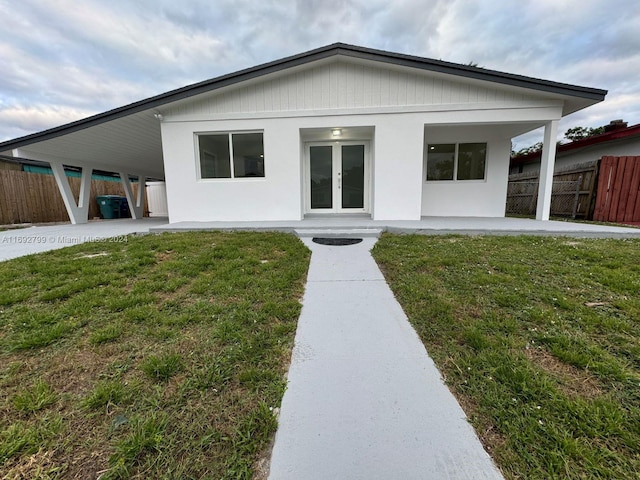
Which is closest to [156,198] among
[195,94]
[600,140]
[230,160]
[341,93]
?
[230,160]

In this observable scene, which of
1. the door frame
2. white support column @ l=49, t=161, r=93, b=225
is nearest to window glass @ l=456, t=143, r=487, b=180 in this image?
the door frame

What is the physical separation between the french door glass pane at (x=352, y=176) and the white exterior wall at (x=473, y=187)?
1824 mm

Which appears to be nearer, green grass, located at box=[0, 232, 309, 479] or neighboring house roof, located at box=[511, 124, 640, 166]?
green grass, located at box=[0, 232, 309, 479]

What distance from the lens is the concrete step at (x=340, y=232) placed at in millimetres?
5277

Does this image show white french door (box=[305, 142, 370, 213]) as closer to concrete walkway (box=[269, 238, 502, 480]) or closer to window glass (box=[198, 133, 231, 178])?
window glass (box=[198, 133, 231, 178])

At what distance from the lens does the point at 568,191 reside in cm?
884

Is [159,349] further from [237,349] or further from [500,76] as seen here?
[500,76]

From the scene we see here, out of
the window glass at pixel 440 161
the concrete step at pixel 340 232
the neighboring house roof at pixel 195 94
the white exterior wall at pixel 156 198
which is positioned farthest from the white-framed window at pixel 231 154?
the white exterior wall at pixel 156 198

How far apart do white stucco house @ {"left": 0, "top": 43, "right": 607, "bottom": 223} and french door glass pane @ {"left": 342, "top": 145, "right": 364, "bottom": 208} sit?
0.21 ft

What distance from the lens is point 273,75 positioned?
Answer: 6.45m

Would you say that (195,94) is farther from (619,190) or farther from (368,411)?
(619,190)

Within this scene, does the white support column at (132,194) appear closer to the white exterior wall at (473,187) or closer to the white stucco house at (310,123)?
the white stucco house at (310,123)

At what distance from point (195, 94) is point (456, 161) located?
7.49m

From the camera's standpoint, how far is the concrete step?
5277mm
